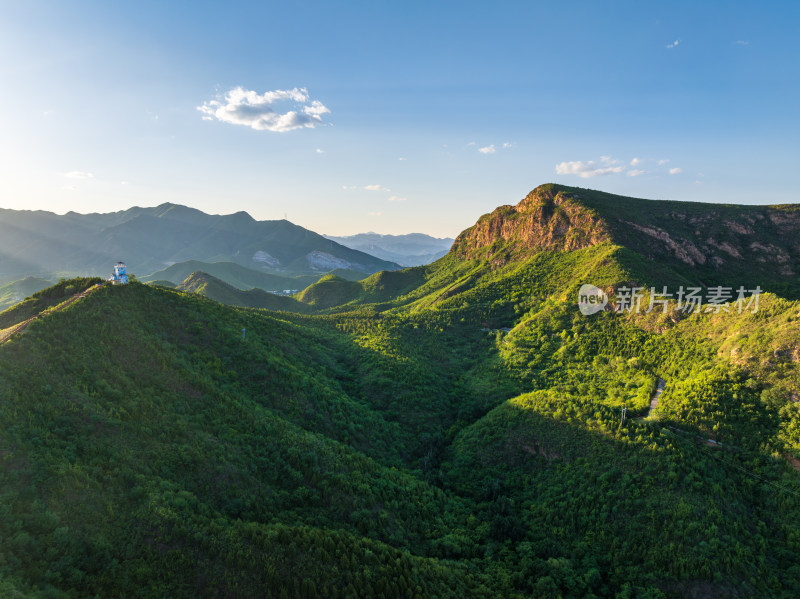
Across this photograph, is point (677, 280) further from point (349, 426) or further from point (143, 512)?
point (143, 512)

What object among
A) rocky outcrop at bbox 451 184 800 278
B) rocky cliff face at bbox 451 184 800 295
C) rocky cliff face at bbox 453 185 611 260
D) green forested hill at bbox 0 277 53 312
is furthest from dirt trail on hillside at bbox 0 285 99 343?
green forested hill at bbox 0 277 53 312

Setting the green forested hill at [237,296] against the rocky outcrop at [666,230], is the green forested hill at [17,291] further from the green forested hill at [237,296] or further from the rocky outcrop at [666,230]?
the rocky outcrop at [666,230]

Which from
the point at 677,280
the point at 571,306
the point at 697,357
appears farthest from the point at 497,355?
the point at 677,280

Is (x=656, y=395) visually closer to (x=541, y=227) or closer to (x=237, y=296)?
(x=541, y=227)

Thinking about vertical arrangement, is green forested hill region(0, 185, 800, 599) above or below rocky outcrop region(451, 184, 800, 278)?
below

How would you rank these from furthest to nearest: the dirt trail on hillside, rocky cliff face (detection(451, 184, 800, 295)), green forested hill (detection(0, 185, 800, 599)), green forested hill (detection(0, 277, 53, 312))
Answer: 1. green forested hill (detection(0, 277, 53, 312))
2. rocky cliff face (detection(451, 184, 800, 295))
3. the dirt trail on hillside
4. green forested hill (detection(0, 185, 800, 599))

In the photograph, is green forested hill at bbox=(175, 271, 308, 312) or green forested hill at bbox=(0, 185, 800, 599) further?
green forested hill at bbox=(175, 271, 308, 312)

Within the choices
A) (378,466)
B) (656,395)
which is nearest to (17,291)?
(378,466)

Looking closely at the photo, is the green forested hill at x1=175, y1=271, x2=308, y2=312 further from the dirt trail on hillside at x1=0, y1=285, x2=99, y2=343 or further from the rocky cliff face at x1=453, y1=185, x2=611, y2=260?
the dirt trail on hillside at x1=0, y1=285, x2=99, y2=343
